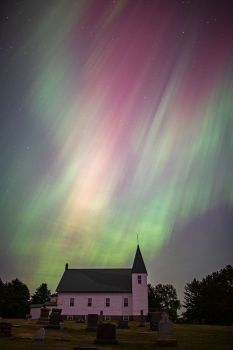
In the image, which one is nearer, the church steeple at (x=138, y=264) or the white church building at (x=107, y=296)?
the white church building at (x=107, y=296)

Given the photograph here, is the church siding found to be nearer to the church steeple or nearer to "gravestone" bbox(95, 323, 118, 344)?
the church steeple

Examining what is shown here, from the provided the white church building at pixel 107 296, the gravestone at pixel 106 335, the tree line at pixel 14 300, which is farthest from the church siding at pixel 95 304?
the gravestone at pixel 106 335

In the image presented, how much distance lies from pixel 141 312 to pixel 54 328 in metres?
35.0

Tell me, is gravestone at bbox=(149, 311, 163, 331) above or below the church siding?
below

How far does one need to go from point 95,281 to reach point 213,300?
912 inches

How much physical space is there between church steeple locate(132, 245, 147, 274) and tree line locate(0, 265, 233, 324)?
31.3 feet

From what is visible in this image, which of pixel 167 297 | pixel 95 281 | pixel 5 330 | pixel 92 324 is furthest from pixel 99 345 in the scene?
pixel 167 297

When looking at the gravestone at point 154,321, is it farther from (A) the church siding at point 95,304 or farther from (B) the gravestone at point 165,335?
(A) the church siding at point 95,304

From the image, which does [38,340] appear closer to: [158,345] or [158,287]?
[158,345]

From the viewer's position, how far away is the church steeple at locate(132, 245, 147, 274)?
6266cm

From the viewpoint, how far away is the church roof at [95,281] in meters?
62.7

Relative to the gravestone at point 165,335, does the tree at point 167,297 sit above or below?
above

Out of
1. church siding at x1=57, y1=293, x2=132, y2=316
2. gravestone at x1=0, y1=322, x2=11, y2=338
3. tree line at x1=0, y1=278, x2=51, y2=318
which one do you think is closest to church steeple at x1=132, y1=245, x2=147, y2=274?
church siding at x1=57, y1=293, x2=132, y2=316

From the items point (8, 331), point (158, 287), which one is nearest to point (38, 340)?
point (8, 331)
